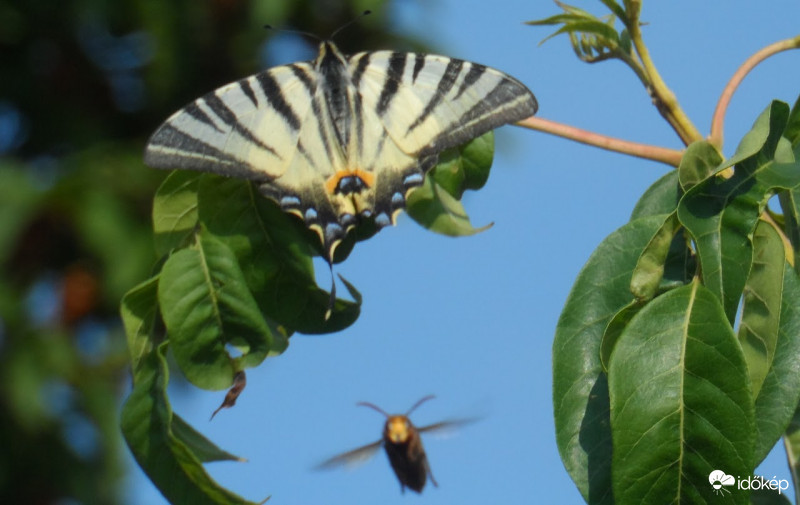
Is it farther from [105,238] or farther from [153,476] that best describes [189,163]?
[105,238]

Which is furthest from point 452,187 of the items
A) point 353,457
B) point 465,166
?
point 353,457

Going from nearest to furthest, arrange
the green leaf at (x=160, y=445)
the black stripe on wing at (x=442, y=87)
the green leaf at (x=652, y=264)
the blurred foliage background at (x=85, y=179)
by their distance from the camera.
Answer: the green leaf at (x=652, y=264), the green leaf at (x=160, y=445), the black stripe on wing at (x=442, y=87), the blurred foliage background at (x=85, y=179)

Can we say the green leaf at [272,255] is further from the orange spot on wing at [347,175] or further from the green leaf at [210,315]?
the orange spot on wing at [347,175]

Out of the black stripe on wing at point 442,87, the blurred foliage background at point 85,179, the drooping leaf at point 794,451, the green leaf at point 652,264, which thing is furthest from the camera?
the blurred foliage background at point 85,179

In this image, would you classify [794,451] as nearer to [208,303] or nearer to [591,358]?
[591,358]

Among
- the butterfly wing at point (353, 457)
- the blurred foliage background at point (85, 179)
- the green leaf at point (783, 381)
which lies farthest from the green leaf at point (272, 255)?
the blurred foliage background at point (85, 179)

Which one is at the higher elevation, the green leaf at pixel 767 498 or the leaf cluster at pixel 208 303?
the leaf cluster at pixel 208 303

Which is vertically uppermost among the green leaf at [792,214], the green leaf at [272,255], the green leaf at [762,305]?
the green leaf at [792,214]

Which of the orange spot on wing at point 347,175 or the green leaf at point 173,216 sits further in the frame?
the orange spot on wing at point 347,175

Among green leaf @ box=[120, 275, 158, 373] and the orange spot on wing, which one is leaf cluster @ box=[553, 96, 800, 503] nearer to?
the orange spot on wing
